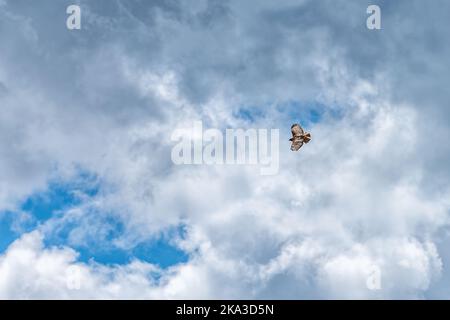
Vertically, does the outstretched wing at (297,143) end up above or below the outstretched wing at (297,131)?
below

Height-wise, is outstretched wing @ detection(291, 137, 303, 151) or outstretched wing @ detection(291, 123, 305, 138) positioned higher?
outstretched wing @ detection(291, 123, 305, 138)
